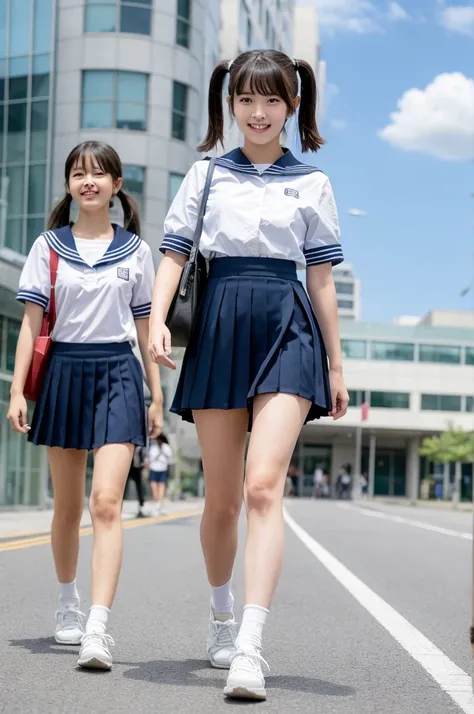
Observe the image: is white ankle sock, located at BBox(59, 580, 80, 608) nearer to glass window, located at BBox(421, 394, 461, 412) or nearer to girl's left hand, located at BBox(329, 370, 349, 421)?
girl's left hand, located at BBox(329, 370, 349, 421)

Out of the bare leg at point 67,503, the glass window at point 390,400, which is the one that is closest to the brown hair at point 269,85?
the bare leg at point 67,503

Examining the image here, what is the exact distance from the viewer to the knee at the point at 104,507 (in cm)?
475

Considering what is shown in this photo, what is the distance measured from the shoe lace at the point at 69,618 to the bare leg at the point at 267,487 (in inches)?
53.2

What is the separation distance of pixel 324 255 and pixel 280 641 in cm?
214

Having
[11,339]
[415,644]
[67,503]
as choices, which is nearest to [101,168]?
[67,503]

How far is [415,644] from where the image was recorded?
5770 millimetres

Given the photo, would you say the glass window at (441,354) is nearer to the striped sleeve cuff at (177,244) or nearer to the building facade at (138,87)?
the building facade at (138,87)

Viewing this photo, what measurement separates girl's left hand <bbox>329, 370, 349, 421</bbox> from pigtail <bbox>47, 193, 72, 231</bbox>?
1563mm

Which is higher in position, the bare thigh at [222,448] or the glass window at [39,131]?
the glass window at [39,131]

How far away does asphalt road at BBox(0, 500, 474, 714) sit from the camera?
13.1 feet

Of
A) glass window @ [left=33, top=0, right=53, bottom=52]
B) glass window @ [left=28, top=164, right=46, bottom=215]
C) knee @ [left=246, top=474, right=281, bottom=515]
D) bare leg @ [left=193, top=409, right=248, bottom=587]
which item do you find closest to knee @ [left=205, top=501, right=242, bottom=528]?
A: bare leg @ [left=193, top=409, right=248, bottom=587]

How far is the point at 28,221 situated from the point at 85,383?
78.6ft

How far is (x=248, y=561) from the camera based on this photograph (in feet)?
13.5

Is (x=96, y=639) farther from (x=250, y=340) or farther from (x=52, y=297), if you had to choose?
(x=52, y=297)
